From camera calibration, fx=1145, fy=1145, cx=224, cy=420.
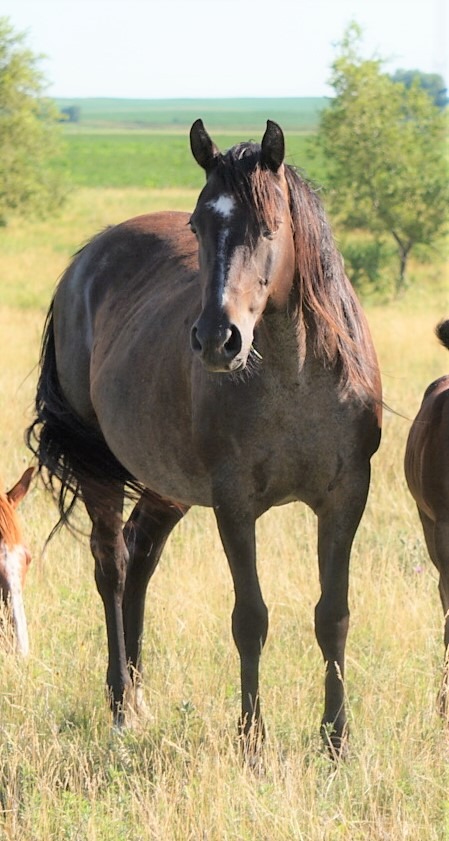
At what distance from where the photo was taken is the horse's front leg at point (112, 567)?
4.77 metres

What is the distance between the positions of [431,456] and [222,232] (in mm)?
1352

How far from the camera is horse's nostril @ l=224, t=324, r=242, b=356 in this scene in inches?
120

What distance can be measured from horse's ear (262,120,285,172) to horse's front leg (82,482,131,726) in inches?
81.2

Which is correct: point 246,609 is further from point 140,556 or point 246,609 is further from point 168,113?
point 168,113

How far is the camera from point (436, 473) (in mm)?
4043

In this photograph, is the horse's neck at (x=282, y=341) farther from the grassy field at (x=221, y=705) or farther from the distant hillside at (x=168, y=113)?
the distant hillside at (x=168, y=113)

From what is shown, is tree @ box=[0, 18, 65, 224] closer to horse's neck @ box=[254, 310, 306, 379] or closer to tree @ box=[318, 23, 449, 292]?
tree @ box=[318, 23, 449, 292]

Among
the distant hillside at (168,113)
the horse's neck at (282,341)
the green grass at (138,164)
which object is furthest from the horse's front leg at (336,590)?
the distant hillside at (168,113)

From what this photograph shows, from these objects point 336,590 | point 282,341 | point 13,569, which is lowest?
point 13,569

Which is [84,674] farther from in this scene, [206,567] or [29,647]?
[206,567]

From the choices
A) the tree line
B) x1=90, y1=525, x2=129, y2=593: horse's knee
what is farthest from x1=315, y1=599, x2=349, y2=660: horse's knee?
the tree line

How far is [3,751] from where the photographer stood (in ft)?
13.3

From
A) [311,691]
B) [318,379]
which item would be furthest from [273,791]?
[318,379]

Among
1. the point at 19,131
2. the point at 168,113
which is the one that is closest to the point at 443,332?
the point at 19,131
